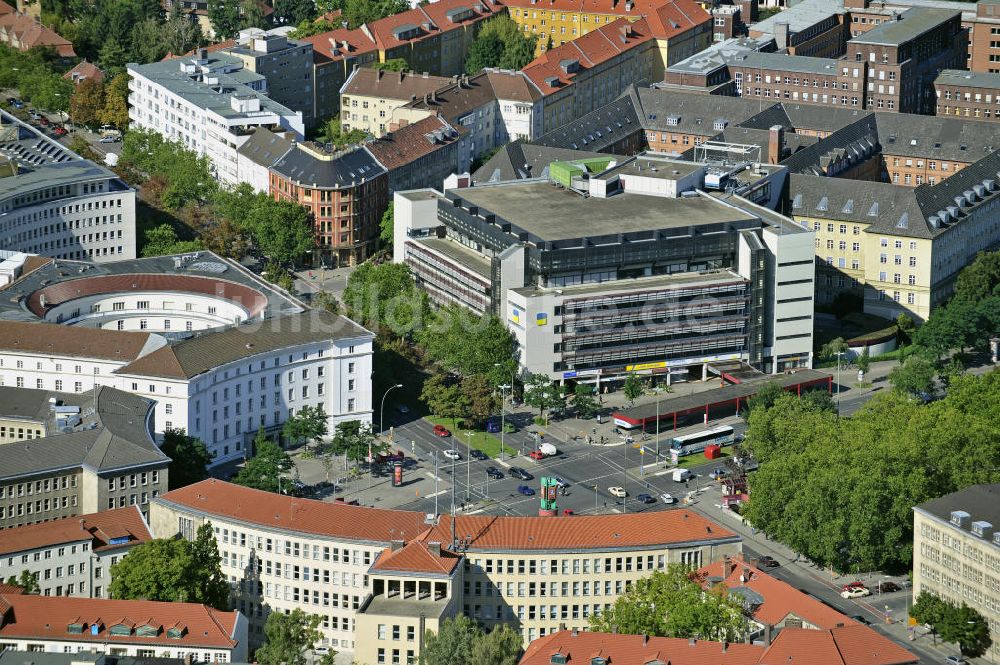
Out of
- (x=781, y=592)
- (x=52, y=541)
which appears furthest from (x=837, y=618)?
(x=52, y=541)

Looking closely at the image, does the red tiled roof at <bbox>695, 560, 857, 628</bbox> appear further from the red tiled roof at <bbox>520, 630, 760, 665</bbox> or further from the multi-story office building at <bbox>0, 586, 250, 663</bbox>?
the multi-story office building at <bbox>0, 586, 250, 663</bbox>

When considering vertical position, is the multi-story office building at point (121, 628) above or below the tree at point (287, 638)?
above

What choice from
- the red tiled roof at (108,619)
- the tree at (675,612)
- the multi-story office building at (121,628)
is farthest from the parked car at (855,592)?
the red tiled roof at (108,619)

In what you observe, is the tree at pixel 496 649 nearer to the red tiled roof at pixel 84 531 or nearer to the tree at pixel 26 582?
the red tiled roof at pixel 84 531

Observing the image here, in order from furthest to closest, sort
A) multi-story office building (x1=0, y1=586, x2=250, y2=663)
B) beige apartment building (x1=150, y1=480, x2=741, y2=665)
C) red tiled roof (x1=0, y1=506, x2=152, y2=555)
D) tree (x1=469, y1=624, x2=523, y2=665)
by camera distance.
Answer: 1. red tiled roof (x1=0, y1=506, x2=152, y2=555)
2. beige apartment building (x1=150, y1=480, x2=741, y2=665)
3. multi-story office building (x1=0, y1=586, x2=250, y2=663)
4. tree (x1=469, y1=624, x2=523, y2=665)

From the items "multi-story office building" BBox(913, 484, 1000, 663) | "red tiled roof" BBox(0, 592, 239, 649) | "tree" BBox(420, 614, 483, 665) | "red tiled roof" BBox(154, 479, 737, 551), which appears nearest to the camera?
"tree" BBox(420, 614, 483, 665)

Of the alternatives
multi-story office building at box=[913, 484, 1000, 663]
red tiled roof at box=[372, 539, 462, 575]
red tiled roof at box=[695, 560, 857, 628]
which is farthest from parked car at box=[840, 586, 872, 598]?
red tiled roof at box=[372, 539, 462, 575]
